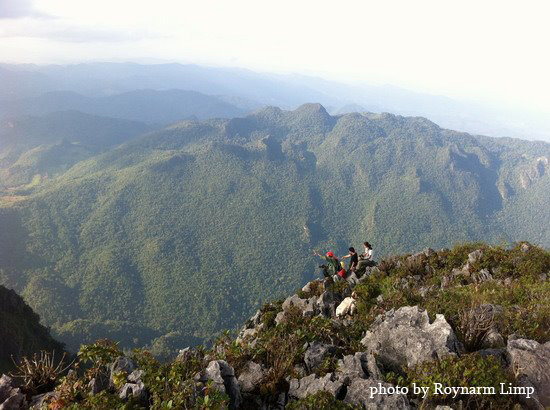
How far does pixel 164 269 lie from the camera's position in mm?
190750

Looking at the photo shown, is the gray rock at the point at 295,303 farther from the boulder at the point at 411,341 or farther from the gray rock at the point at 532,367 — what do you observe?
the gray rock at the point at 532,367

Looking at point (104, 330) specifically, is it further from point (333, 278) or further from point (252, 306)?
point (333, 278)

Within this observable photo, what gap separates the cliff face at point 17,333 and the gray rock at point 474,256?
6056 centimetres

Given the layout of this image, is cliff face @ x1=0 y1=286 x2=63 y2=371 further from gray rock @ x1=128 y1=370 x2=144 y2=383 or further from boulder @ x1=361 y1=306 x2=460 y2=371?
boulder @ x1=361 y1=306 x2=460 y2=371

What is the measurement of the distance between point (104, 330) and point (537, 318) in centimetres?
15591

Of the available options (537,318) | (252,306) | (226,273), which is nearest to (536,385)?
(537,318)

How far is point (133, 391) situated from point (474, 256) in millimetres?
21980

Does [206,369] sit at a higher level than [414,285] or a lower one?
higher

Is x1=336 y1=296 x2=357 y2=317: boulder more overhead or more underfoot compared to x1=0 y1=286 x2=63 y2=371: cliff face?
more overhead

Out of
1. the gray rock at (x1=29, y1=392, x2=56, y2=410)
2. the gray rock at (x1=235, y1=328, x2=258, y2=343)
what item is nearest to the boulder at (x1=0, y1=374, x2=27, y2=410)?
the gray rock at (x1=29, y1=392, x2=56, y2=410)

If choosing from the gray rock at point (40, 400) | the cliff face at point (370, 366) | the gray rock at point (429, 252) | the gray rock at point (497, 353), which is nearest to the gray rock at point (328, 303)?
the cliff face at point (370, 366)

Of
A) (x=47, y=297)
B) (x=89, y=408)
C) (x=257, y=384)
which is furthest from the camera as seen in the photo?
(x=47, y=297)

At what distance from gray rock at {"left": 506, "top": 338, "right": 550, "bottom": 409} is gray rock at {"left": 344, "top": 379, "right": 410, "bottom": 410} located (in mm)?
2918

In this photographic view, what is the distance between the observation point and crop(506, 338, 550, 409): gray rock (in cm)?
786
